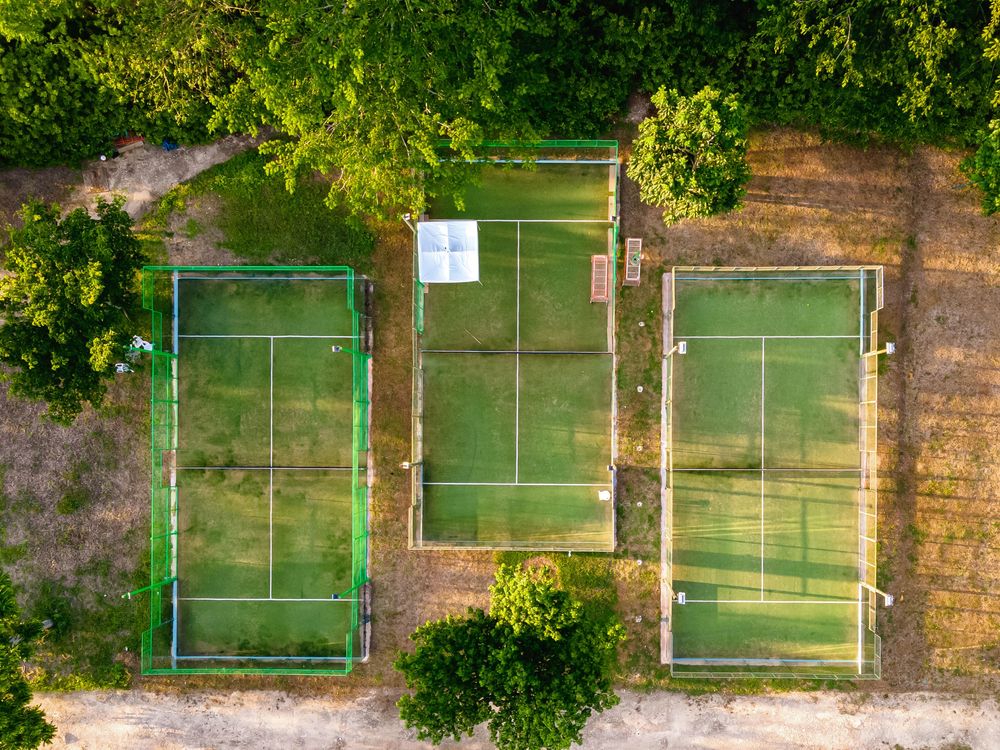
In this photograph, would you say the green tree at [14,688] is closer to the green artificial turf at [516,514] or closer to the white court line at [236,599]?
the white court line at [236,599]

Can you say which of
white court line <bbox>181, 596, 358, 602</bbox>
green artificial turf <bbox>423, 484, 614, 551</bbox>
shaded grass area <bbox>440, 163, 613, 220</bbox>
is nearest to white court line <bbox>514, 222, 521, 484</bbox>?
green artificial turf <bbox>423, 484, 614, 551</bbox>

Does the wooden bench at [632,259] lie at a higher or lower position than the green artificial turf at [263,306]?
higher

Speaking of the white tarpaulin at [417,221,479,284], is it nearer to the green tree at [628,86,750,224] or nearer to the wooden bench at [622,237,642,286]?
the wooden bench at [622,237,642,286]

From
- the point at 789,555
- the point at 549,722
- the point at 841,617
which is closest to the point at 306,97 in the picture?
the point at 549,722

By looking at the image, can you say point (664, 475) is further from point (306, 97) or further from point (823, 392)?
point (306, 97)

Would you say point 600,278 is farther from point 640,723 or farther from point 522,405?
point 640,723

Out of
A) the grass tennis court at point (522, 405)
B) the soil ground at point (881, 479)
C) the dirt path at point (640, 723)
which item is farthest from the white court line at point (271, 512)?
the grass tennis court at point (522, 405)

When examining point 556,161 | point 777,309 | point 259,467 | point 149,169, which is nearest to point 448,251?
point 556,161
